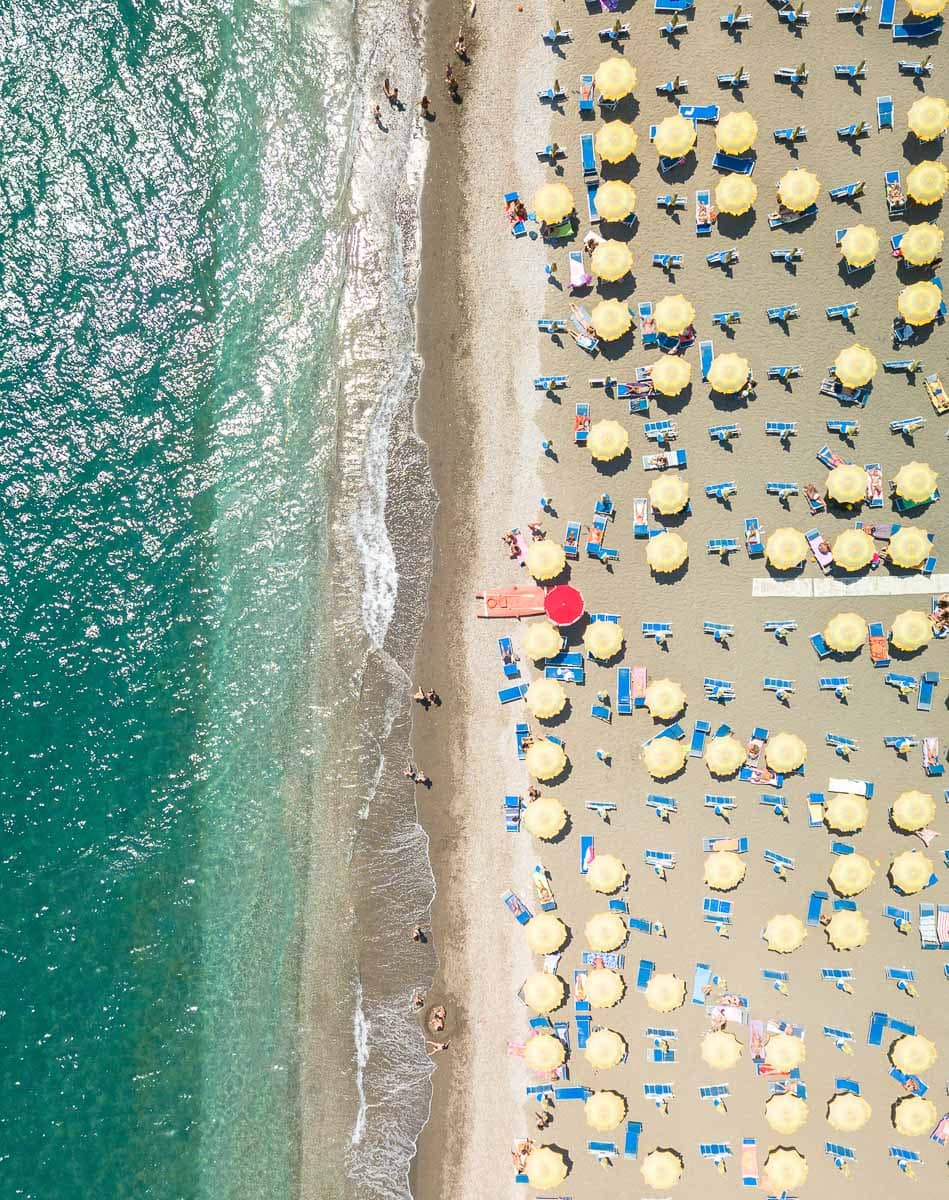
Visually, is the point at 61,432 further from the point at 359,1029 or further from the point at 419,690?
the point at 359,1029

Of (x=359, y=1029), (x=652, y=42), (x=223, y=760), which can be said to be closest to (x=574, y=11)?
(x=652, y=42)

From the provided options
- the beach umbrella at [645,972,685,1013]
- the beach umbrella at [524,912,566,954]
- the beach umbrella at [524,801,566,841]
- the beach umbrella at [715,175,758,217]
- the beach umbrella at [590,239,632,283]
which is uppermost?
the beach umbrella at [715,175,758,217]

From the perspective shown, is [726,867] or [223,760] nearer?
[726,867]

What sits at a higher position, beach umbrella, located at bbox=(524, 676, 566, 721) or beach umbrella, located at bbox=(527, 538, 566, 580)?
beach umbrella, located at bbox=(527, 538, 566, 580)

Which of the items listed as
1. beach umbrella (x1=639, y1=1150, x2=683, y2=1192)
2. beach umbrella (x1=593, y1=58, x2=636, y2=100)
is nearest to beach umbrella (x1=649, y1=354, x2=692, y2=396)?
beach umbrella (x1=593, y1=58, x2=636, y2=100)

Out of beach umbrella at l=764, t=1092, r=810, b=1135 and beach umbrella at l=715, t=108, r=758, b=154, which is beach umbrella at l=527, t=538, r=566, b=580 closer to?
beach umbrella at l=715, t=108, r=758, b=154

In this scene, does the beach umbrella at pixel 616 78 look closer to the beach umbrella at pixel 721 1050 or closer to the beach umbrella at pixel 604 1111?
the beach umbrella at pixel 721 1050

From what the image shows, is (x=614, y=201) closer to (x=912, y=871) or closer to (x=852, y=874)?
(x=852, y=874)
